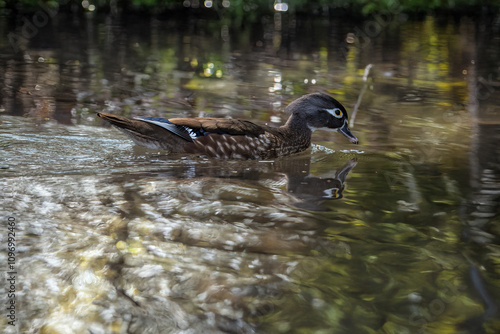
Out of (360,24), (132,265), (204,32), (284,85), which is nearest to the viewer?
(132,265)

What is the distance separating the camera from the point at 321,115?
26.5 feet

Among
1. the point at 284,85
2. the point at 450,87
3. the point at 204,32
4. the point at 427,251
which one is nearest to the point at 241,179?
the point at 427,251

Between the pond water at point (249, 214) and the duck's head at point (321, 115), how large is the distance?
28cm

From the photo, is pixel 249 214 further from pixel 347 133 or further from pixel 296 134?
pixel 347 133

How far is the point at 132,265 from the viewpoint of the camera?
437cm

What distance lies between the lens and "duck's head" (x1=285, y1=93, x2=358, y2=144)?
26.3 ft

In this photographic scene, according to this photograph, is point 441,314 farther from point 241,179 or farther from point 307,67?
point 307,67

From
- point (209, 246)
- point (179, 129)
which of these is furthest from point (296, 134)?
point (209, 246)

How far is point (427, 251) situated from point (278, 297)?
1304 mm

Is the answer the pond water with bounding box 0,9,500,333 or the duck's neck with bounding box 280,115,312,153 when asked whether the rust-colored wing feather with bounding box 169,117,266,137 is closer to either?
the pond water with bounding box 0,9,500,333

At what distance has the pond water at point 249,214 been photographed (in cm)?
394

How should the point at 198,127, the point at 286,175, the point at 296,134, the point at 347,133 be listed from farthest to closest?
1. the point at 347,133
2. the point at 296,134
3. the point at 198,127
4. the point at 286,175

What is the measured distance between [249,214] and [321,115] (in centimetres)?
299

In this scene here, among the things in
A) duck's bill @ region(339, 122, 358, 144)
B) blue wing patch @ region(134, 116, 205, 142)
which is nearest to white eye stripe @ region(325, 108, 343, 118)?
duck's bill @ region(339, 122, 358, 144)
